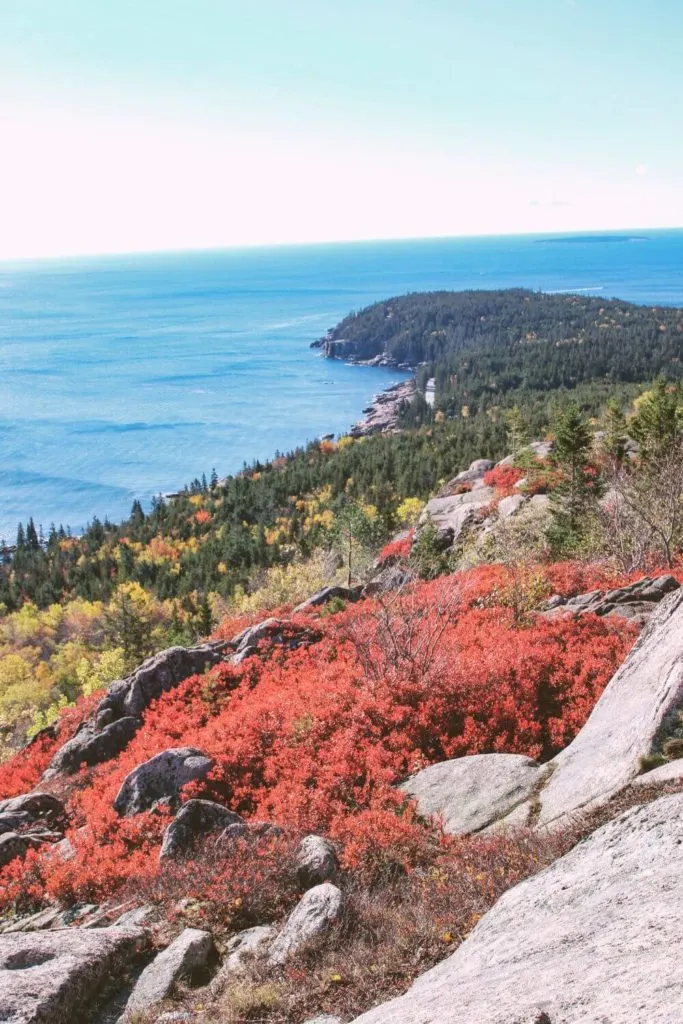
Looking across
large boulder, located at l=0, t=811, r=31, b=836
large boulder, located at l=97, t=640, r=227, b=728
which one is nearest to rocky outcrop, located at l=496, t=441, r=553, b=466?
large boulder, located at l=97, t=640, r=227, b=728

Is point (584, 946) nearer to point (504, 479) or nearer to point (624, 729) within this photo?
point (624, 729)

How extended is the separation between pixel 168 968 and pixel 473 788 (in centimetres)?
633

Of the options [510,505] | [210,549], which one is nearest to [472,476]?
[510,505]

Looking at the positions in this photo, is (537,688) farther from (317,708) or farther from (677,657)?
(677,657)

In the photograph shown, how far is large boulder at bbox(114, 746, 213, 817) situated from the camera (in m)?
16.1

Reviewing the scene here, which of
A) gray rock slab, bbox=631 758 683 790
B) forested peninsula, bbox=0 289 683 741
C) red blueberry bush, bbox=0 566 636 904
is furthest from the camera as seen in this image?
forested peninsula, bbox=0 289 683 741

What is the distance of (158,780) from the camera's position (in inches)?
643

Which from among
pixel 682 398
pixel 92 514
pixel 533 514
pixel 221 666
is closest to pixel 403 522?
pixel 682 398

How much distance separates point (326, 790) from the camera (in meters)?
14.7

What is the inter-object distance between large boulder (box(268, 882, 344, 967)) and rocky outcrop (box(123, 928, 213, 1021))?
116 centimetres

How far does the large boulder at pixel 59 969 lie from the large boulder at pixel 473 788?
5815 millimetres

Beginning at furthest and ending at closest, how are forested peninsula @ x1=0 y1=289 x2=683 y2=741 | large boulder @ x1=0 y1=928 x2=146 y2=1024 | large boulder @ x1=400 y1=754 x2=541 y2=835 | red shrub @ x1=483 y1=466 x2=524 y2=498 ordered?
forested peninsula @ x1=0 y1=289 x2=683 y2=741, red shrub @ x1=483 y1=466 x2=524 y2=498, large boulder @ x1=400 y1=754 x2=541 y2=835, large boulder @ x1=0 y1=928 x2=146 y2=1024

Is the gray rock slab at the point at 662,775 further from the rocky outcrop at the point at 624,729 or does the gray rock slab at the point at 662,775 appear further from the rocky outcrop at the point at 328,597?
the rocky outcrop at the point at 328,597

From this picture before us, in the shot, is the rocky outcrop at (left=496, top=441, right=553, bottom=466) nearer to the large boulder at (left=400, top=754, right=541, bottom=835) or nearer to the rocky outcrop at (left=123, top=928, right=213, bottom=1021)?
the large boulder at (left=400, top=754, right=541, bottom=835)
